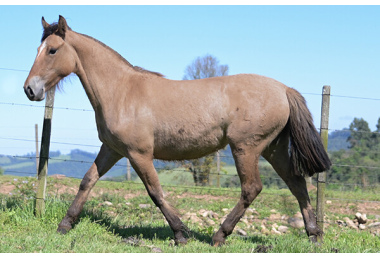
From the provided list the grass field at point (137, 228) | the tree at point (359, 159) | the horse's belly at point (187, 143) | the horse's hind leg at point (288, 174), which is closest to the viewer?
the grass field at point (137, 228)

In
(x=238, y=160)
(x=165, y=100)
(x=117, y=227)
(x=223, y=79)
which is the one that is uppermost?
(x=223, y=79)

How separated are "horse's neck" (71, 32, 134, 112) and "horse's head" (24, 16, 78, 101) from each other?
129 millimetres

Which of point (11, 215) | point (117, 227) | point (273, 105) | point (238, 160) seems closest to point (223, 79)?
point (273, 105)

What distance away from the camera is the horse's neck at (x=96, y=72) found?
19.5 feet

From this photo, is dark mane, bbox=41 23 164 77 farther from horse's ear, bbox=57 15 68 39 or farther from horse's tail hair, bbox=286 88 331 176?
horse's tail hair, bbox=286 88 331 176

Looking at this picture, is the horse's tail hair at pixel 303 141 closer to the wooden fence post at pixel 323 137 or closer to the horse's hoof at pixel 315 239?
the horse's hoof at pixel 315 239

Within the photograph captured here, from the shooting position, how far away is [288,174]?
621 cm

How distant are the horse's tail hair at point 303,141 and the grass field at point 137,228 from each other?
1043 millimetres

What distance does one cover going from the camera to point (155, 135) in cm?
571

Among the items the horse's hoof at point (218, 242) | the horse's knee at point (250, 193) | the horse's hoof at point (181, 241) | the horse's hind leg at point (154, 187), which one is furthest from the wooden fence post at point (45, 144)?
the horse's knee at point (250, 193)

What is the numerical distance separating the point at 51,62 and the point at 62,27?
52 centimetres

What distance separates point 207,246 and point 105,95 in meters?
2.47

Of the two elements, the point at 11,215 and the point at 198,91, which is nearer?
the point at 198,91

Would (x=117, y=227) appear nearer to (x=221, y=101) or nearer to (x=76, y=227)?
(x=76, y=227)
